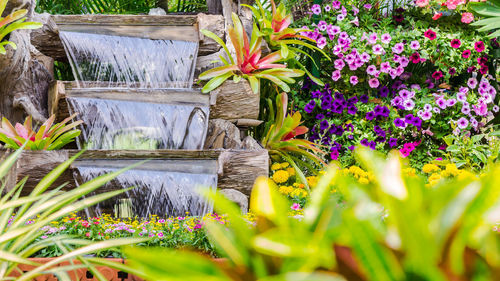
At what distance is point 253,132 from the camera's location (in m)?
3.86

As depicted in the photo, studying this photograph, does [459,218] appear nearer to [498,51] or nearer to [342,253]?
[342,253]

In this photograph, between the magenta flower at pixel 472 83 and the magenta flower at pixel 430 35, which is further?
the magenta flower at pixel 472 83

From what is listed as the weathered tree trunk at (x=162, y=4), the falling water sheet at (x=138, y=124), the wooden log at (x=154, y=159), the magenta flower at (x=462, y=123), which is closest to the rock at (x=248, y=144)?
the falling water sheet at (x=138, y=124)

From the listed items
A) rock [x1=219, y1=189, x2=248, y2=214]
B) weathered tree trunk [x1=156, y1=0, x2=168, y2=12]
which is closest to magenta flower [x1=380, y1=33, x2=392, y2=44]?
rock [x1=219, y1=189, x2=248, y2=214]

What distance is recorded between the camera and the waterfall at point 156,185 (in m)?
2.51

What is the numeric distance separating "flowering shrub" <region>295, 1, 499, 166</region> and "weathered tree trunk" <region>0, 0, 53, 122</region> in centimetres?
198

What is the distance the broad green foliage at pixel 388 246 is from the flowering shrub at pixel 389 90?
3.49 meters

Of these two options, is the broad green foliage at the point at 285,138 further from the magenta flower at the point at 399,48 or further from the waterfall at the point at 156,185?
the magenta flower at the point at 399,48

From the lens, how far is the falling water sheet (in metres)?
2.92

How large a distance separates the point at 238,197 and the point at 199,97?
0.74m

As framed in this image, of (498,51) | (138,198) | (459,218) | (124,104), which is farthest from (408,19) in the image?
(459,218)

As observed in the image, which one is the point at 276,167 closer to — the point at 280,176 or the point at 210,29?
Answer: the point at 280,176

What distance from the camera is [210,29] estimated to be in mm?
3342

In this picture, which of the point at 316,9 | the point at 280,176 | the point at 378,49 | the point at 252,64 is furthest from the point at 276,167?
the point at 316,9
